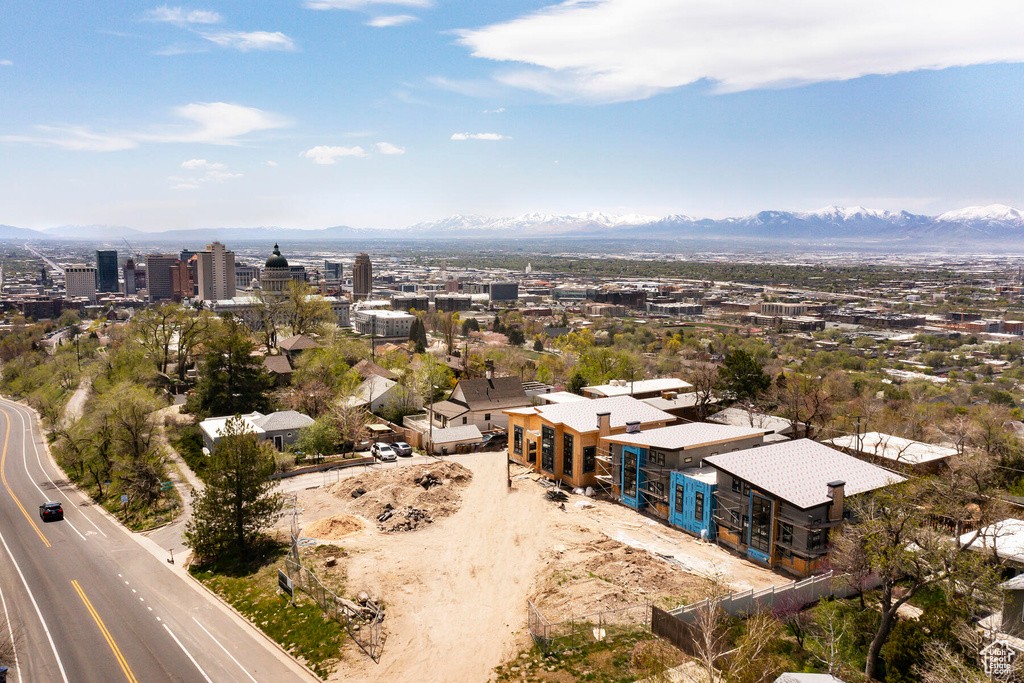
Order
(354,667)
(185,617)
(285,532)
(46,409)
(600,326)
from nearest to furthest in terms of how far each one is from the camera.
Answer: (354,667)
(185,617)
(285,532)
(46,409)
(600,326)

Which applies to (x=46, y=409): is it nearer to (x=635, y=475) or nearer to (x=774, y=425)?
(x=635, y=475)

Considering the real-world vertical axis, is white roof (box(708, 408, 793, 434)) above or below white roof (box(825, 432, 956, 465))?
below

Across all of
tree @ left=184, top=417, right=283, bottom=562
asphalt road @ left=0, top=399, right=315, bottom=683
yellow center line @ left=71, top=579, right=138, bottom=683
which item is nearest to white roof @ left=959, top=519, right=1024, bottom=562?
asphalt road @ left=0, top=399, right=315, bottom=683

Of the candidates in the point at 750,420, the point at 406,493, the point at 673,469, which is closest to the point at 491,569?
the point at 406,493

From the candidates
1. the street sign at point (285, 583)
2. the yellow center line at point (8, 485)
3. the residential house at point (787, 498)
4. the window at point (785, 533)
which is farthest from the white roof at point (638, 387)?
the yellow center line at point (8, 485)

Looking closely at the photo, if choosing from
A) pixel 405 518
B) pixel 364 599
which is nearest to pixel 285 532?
pixel 405 518

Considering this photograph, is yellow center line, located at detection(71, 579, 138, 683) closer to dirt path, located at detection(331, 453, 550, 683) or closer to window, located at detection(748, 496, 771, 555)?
dirt path, located at detection(331, 453, 550, 683)
